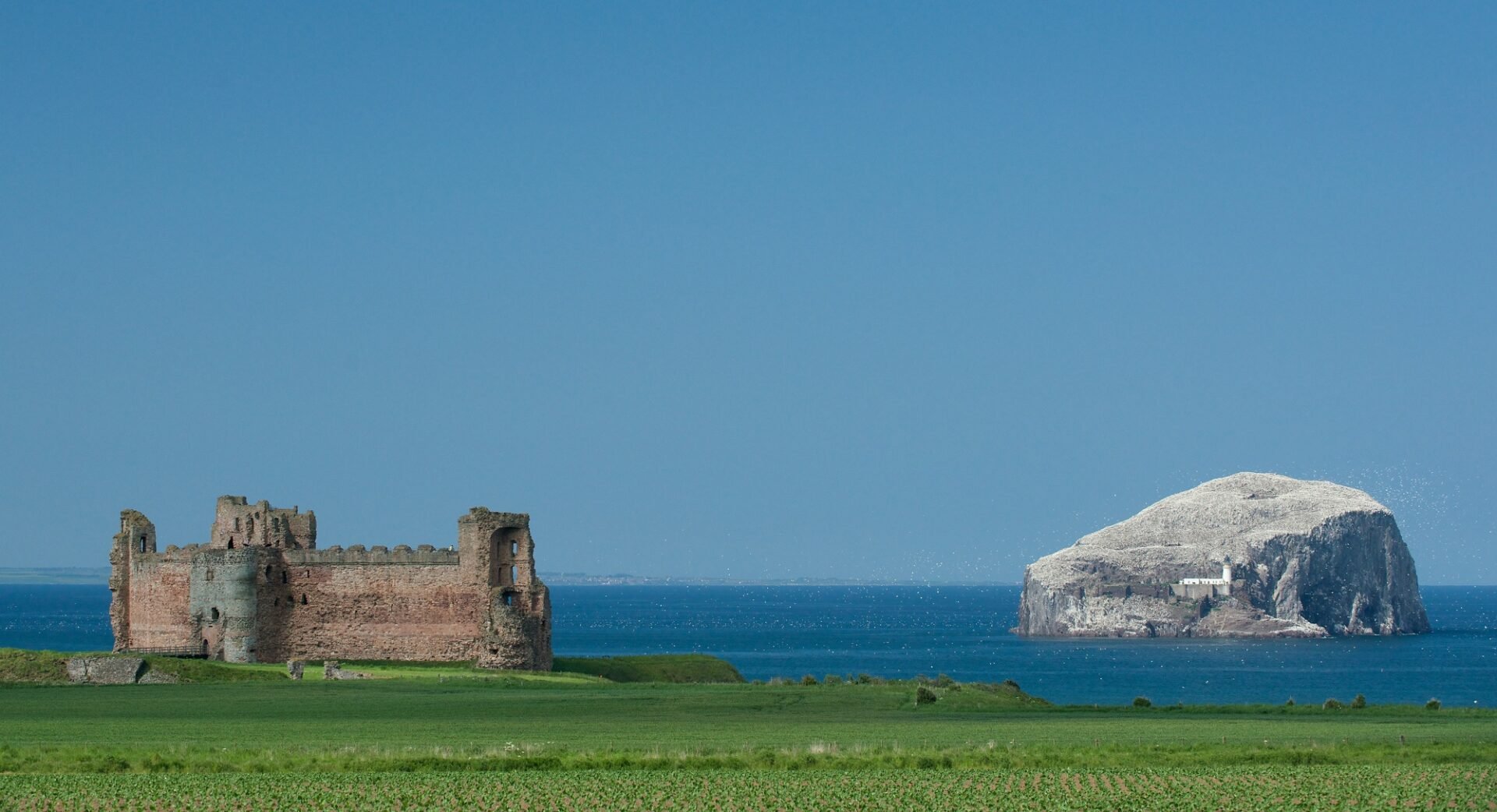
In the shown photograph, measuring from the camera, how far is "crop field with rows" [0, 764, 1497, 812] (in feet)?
108

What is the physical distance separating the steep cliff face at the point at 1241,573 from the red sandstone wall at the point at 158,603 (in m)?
125

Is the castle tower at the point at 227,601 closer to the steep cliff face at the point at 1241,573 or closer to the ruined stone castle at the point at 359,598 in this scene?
the ruined stone castle at the point at 359,598

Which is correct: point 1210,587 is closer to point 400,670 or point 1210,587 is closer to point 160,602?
point 400,670

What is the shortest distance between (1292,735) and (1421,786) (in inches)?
417

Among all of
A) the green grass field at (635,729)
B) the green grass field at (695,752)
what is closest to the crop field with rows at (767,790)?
the green grass field at (695,752)

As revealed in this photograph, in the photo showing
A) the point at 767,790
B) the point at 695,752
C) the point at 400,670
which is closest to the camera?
the point at 767,790

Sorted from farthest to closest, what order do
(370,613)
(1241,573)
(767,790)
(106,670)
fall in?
(1241,573) < (370,613) < (106,670) < (767,790)

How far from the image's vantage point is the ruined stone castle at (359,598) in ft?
228

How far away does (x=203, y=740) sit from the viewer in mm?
42438

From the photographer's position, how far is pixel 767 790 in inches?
1364

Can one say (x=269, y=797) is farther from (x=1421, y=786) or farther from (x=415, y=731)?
(x=1421, y=786)

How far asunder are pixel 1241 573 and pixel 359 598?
125392 millimetres

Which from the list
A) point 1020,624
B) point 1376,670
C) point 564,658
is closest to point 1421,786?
point 564,658

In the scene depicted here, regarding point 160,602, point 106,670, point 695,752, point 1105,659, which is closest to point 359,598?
point 160,602
